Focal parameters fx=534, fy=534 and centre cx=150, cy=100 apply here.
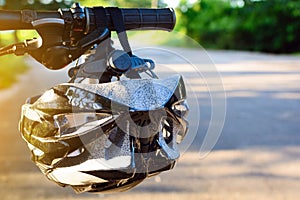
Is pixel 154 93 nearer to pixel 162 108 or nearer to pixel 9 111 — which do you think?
pixel 162 108

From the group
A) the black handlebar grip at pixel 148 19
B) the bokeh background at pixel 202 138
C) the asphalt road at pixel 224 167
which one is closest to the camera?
the black handlebar grip at pixel 148 19

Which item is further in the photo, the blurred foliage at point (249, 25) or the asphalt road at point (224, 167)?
the blurred foliage at point (249, 25)

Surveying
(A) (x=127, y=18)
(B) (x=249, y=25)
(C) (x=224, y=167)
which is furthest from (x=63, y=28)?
(B) (x=249, y=25)

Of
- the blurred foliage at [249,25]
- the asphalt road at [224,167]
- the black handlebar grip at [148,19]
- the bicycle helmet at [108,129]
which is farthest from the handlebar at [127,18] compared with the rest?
the blurred foliage at [249,25]

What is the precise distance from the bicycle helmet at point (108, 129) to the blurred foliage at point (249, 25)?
76.0 feet

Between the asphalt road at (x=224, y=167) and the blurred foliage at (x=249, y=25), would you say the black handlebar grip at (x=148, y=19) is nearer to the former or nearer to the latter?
the asphalt road at (x=224, y=167)

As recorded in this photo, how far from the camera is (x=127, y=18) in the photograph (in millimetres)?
1121

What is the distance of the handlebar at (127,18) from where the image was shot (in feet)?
3.37

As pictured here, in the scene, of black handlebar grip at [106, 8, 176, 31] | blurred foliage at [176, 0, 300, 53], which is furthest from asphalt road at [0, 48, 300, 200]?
blurred foliage at [176, 0, 300, 53]

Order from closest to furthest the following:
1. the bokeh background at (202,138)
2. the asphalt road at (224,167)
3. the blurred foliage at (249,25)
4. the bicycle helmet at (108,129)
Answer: the bicycle helmet at (108,129) → the bokeh background at (202,138) → the asphalt road at (224,167) → the blurred foliage at (249,25)

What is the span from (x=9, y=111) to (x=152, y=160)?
6.82 meters

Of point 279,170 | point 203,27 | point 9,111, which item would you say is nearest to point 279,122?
point 279,170

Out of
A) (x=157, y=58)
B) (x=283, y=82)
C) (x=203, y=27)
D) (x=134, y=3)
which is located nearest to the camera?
(x=157, y=58)

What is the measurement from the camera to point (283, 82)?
11.9m
